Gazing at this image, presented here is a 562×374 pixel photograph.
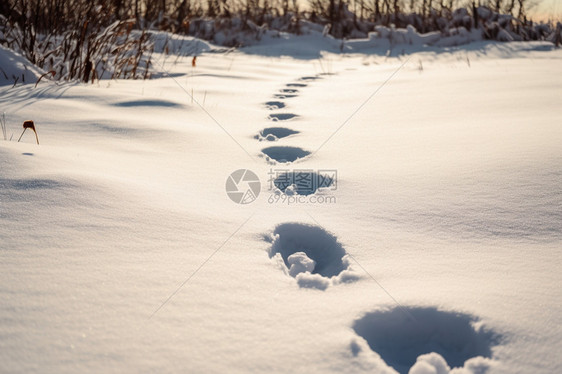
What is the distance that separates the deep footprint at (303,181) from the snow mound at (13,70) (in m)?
1.88

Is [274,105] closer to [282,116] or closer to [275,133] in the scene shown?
[282,116]

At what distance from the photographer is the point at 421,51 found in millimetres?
5812

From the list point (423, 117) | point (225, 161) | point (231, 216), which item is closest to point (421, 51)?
point (423, 117)

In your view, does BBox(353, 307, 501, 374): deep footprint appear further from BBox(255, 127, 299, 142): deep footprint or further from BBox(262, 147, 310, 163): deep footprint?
BBox(255, 127, 299, 142): deep footprint

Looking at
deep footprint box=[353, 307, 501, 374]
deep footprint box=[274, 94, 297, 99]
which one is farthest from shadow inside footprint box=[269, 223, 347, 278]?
deep footprint box=[274, 94, 297, 99]

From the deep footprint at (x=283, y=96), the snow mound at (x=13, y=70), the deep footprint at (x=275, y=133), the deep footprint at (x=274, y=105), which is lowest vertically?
the deep footprint at (x=275, y=133)

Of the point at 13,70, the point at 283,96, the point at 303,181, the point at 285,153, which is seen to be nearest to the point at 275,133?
the point at 285,153

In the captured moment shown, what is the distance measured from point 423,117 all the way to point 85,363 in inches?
72.0

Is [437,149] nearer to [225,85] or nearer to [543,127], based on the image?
[543,127]

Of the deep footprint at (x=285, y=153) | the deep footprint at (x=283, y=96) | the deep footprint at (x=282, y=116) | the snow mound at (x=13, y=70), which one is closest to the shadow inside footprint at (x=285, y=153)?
the deep footprint at (x=285, y=153)

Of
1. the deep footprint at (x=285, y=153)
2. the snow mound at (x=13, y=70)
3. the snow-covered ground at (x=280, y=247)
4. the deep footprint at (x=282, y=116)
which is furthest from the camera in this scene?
the snow mound at (x=13, y=70)

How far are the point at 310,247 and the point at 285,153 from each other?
2.29 ft

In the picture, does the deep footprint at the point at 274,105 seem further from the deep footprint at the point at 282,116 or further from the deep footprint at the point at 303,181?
the deep footprint at the point at 303,181

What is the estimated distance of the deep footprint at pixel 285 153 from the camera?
1619mm
